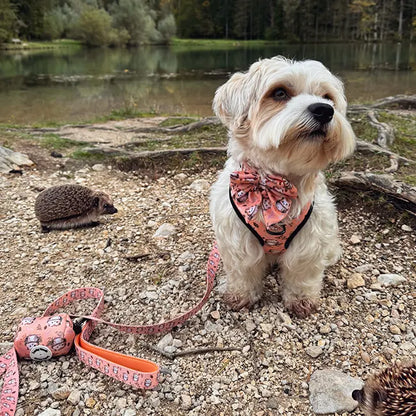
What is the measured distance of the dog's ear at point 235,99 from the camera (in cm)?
282

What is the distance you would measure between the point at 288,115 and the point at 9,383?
2.86 m

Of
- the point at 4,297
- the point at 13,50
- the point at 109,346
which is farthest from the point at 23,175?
the point at 13,50

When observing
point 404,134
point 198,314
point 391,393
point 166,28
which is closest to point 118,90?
point 404,134

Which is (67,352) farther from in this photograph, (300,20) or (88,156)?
(300,20)

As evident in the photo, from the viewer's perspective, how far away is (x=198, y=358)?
3012mm

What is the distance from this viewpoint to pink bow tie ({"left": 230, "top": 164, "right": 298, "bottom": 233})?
2.87m

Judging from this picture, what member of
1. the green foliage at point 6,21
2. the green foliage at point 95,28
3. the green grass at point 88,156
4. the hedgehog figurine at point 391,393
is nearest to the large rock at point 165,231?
the hedgehog figurine at point 391,393

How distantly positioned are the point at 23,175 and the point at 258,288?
5196 millimetres

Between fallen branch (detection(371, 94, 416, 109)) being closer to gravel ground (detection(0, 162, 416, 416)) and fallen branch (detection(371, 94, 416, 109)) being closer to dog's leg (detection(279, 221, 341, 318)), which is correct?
gravel ground (detection(0, 162, 416, 416))

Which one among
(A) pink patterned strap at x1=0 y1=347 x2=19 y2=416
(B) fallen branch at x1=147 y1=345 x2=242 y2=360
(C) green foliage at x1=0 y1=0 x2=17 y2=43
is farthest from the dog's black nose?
(C) green foliage at x1=0 y1=0 x2=17 y2=43

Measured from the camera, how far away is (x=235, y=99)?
9.64ft

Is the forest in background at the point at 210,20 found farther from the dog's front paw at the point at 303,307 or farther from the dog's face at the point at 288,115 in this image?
the dog's front paw at the point at 303,307

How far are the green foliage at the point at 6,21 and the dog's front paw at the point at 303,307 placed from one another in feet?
194

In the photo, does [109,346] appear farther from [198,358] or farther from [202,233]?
[202,233]
